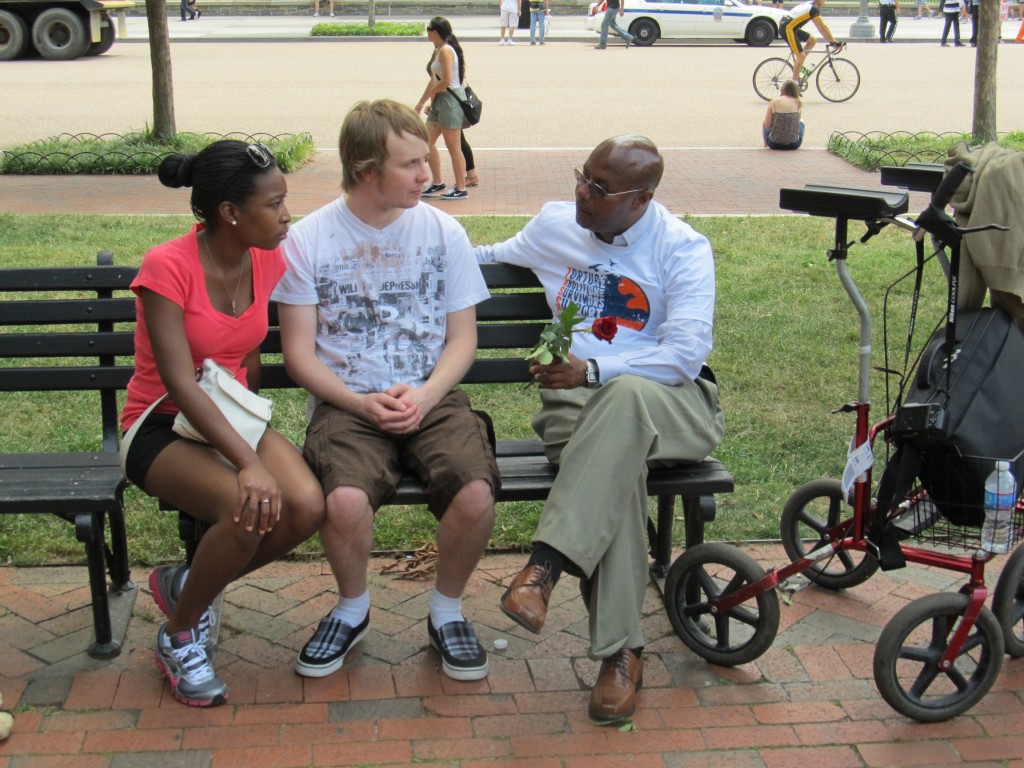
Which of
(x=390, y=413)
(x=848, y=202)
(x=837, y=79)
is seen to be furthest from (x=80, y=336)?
(x=837, y=79)

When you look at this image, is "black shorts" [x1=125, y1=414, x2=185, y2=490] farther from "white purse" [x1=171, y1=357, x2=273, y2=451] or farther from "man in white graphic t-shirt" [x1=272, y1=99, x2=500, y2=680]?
"man in white graphic t-shirt" [x1=272, y1=99, x2=500, y2=680]

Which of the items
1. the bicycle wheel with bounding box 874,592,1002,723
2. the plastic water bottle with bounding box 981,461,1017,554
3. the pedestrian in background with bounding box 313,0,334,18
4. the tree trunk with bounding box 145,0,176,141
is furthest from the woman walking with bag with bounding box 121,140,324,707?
the pedestrian in background with bounding box 313,0,334,18

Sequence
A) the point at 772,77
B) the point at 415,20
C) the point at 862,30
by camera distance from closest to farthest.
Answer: the point at 772,77 < the point at 862,30 < the point at 415,20

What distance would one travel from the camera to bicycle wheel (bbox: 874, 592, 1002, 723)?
9.87 ft

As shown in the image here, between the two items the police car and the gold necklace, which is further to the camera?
the police car

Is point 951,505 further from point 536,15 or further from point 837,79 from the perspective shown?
point 536,15

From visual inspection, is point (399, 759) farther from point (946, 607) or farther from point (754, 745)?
point (946, 607)

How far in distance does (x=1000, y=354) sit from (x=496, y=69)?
18.8 metres

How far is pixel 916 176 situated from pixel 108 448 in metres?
2.59

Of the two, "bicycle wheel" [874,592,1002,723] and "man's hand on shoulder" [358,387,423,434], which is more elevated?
"man's hand on shoulder" [358,387,423,434]

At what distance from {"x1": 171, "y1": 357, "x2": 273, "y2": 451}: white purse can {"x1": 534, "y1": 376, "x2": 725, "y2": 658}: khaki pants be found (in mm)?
801

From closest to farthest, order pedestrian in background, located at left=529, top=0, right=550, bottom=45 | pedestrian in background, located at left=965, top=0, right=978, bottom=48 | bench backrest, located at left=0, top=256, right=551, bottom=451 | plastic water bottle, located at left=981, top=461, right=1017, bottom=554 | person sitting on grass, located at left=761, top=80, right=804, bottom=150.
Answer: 1. plastic water bottle, located at left=981, top=461, right=1017, bottom=554
2. bench backrest, located at left=0, top=256, right=551, bottom=451
3. person sitting on grass, located at left=761, top=80, right=804, bottom=150
4. pedestrian in background, located at left=965, top=0, right=978, bottom=48
5. pedestrian in background, located at left=529, top=0, right=550, bottom=45

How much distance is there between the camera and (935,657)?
120 inches

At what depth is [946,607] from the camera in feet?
9.93
